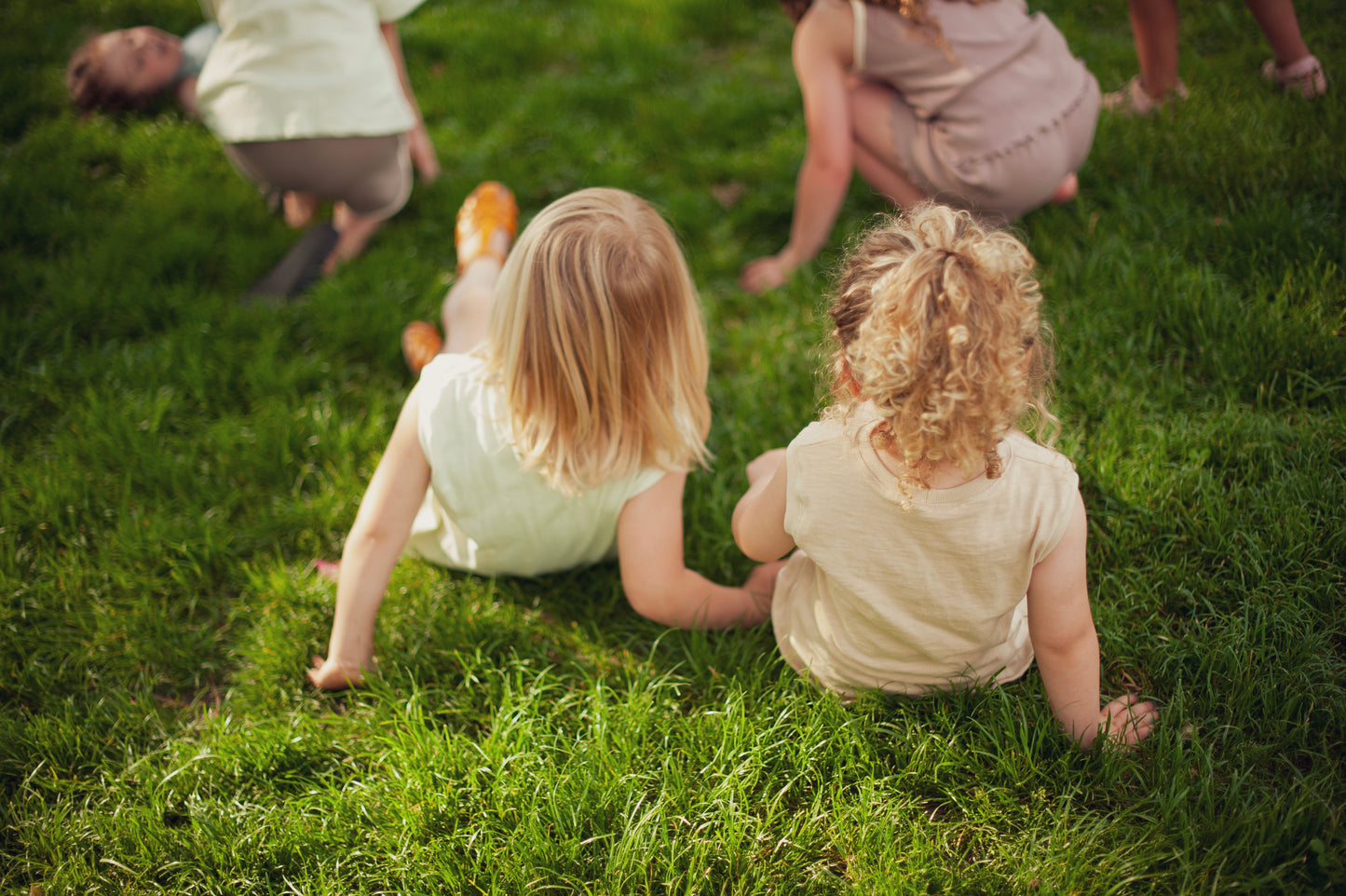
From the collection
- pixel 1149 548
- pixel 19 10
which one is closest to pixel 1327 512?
pixel 1149 548

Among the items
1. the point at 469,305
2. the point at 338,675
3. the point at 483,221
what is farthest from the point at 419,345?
the point at 338,675

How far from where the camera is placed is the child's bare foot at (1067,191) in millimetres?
2899

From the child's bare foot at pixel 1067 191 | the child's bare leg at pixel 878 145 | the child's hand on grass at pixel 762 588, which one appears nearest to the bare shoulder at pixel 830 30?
the child's bare leg at pixel 878 145

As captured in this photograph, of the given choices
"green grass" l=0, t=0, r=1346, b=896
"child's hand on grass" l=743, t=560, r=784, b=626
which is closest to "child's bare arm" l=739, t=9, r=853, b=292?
"green grass" l=0, t=0, r=1346, b=896

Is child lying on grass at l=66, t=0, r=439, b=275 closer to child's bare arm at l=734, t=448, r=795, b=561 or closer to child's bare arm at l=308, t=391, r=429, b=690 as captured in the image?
child's bare arm at l=308, t=391, r=429, b=690

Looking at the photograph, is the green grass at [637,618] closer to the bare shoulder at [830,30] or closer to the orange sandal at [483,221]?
the orange sandal at [483,221]

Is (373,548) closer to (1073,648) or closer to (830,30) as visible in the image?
(1073,648)

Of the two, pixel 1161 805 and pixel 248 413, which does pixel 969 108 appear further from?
pixel 248 413

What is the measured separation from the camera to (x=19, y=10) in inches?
187

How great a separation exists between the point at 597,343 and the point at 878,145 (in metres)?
1.66

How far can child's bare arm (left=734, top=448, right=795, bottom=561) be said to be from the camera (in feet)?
5.37

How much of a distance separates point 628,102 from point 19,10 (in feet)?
12.1

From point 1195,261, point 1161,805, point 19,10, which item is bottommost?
point 1161,805

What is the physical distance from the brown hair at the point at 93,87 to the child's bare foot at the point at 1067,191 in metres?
4.08
